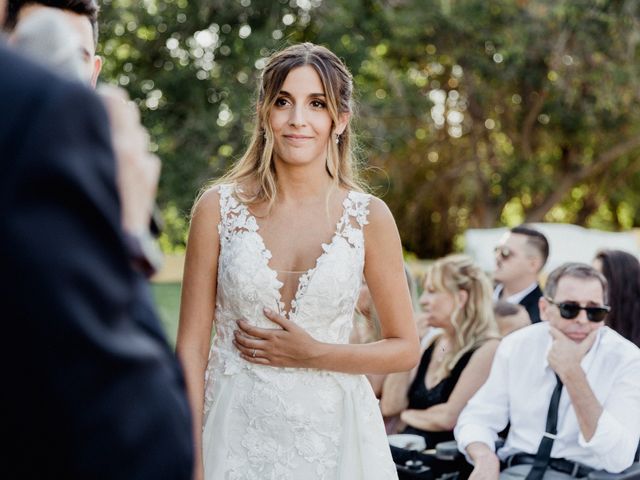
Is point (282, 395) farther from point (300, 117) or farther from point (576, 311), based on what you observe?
point (576, 311)

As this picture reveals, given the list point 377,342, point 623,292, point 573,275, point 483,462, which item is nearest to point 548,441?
point 483,462

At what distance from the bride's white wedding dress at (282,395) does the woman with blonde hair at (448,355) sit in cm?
206

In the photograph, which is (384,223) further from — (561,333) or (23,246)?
(23,246)

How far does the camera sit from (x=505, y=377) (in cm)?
449

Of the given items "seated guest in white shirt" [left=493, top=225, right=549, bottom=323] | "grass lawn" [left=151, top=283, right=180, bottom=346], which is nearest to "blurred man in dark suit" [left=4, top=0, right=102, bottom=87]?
"seated guest in white shirt" [left=493, top=225, right=549, bottom=323]

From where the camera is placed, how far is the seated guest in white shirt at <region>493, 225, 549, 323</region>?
6.82 metres

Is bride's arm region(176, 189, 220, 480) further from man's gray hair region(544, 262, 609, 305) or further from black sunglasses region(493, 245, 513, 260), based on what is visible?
black sunglasses region(493, 245, 513, 260)

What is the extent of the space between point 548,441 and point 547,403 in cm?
18

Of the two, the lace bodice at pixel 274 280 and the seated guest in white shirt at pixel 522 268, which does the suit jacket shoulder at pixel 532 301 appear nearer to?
the seated guest in white shirt at pixel 522 268

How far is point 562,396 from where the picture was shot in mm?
4285

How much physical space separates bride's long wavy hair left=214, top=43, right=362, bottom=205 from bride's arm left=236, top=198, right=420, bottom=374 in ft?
0.69

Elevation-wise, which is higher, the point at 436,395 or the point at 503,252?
the point at 503,252

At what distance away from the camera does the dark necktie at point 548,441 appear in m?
4.15

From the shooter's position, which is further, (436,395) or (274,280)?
(436,395)
